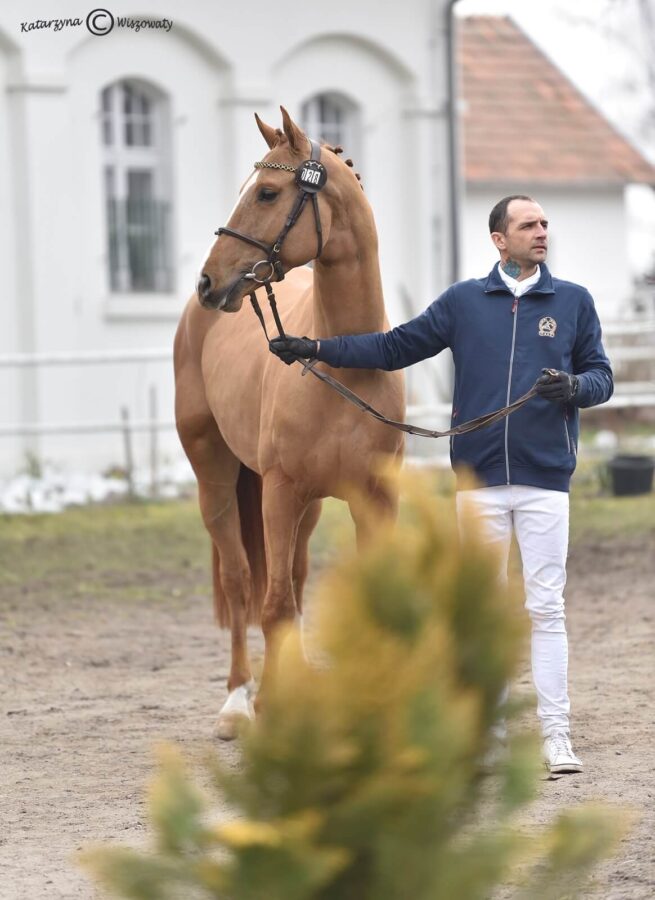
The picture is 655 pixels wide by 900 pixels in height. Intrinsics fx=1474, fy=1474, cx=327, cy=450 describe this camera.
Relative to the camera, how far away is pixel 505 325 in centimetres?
473

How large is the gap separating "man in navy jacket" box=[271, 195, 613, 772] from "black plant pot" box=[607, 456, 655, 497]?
772 cm

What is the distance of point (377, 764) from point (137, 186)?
43.6 feet

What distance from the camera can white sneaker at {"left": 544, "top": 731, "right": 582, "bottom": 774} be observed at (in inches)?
185

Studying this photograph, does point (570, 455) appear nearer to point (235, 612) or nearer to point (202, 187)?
point (235, 612)

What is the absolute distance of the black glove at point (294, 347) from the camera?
485cm

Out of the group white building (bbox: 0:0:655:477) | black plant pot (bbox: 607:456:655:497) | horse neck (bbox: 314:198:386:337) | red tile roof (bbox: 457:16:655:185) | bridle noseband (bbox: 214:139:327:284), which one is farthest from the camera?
red tile roof (bbox: 457:16:655:185)

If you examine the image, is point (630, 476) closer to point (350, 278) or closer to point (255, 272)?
point (350, 278)

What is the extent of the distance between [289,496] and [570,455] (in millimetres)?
1053

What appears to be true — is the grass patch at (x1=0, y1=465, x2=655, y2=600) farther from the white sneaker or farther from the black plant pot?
the white sneaker

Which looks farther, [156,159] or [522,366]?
[156,159]

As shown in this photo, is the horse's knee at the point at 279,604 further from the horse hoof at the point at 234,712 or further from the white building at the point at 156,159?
the white building at the point at 156,159

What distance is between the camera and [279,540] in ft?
17.2

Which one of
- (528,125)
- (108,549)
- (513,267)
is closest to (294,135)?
(513,267)

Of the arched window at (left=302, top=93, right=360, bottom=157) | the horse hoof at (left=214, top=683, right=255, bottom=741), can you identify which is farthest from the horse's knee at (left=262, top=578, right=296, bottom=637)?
the arched window at (left=302, top=93, right=360, bottom=157)
